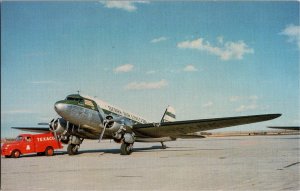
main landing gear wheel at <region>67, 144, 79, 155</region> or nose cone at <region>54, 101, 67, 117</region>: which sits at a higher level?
nose cone at <region>54, 101, 67, 117</region>

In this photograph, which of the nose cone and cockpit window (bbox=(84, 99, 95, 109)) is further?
cockpit window (bbox=(84, 99, 95, 109))

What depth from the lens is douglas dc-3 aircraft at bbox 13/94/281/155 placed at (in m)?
20.6

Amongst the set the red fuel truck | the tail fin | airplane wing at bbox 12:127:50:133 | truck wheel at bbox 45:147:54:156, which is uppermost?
the tail fin

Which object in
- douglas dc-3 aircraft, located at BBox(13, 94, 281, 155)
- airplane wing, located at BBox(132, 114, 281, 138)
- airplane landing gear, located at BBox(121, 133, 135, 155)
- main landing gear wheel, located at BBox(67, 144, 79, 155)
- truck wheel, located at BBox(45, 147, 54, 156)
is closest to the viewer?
airplane wing, located at BBox(132, 114, 281, 138)

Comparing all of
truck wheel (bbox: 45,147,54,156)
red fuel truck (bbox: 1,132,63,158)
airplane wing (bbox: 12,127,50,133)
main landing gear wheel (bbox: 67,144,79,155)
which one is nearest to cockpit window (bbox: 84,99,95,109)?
main landing gear wheel (bbox: 67,144,79,155)

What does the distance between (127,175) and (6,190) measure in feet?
13.0

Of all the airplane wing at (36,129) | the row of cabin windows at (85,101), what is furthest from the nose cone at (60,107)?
the airplane wing at (36,129)

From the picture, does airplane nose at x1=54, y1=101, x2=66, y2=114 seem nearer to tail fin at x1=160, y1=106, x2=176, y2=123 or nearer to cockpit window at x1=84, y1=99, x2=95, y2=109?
cockpit window at x1=84, y1=99, x2=95, y2=109

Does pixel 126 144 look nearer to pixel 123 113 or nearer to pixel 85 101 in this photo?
pixel 123 113

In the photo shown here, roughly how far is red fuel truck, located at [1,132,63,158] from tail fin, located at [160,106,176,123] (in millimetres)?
10364

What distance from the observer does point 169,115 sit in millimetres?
30734

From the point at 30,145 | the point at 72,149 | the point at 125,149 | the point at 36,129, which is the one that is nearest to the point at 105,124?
the point at 125,149

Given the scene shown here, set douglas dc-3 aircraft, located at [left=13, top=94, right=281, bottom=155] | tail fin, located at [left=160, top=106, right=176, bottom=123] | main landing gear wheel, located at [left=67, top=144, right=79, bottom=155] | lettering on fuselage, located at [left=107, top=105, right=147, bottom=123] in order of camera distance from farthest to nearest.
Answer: tail fin, located at [left=160, top=106, right=176, bottom=123] → main landing gear wheel, located at [left=67, top=144, right=79, bottom=155] → lettering on fuselage, located at [left=107, top=105, right=147, bottom=123] → douglas dc-3 aircraft, located at [left=13, top=94, right=281, bottom=155]

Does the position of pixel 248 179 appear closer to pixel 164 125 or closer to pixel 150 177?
pixel 150 177
